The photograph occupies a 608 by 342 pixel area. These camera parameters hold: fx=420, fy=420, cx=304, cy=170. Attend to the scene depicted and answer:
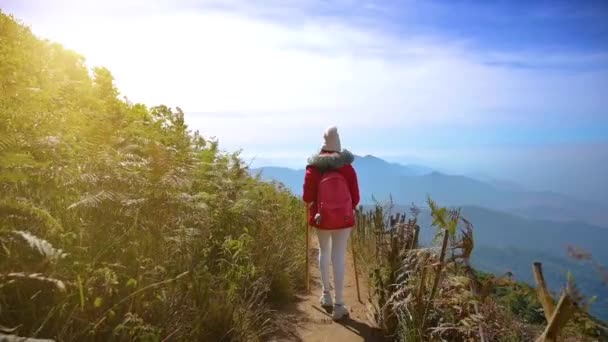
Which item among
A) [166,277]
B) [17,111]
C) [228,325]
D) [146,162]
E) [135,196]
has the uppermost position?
[17,111]

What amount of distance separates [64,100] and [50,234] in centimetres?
206

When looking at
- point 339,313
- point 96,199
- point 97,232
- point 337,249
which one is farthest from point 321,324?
point 96,199

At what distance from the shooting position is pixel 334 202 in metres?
5.22

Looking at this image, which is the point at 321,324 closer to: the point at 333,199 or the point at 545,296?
the point at 333,199

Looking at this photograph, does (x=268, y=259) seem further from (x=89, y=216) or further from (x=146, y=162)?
(x=89, y=216)

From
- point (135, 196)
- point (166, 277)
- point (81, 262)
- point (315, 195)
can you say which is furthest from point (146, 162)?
point (315, 195)

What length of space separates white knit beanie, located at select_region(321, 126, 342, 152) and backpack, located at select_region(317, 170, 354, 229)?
33 cm

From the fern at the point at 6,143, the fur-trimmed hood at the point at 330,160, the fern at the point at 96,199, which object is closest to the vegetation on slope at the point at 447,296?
the fur-trimmed hood at the point at 330,160

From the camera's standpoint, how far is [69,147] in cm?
328

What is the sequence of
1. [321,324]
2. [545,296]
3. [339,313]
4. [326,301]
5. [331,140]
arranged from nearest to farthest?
[545,296] → [321,324] → [339,313] → [331,140] → [326,301]

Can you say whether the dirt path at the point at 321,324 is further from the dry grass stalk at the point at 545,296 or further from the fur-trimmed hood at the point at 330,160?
the dry grass stalk at the point at 545,296

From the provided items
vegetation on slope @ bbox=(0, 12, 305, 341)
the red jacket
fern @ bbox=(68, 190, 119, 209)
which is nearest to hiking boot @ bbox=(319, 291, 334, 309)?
vegetation on slope @ bbox=(0, 12, 305, 341)

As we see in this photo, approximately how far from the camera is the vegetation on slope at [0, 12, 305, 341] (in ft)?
8.20

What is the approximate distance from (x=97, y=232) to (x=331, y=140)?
315 centimetres
